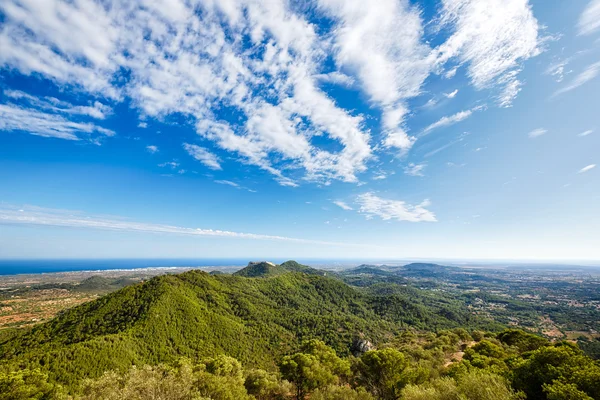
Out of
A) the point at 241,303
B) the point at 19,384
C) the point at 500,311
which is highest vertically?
the point at 19,384

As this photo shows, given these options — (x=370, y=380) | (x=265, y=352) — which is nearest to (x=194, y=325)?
(x=265, y=352)

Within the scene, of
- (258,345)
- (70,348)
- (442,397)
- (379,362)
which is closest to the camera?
(442,397)

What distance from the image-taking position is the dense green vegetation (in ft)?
68.8

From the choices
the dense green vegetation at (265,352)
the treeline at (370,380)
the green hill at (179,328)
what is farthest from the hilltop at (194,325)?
the treeline at (370,380)

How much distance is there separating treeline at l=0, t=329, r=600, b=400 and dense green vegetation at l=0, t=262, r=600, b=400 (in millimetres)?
130

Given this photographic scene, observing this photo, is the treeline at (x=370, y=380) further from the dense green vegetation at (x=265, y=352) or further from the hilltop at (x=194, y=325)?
the hilltop at (x=194, y=325)

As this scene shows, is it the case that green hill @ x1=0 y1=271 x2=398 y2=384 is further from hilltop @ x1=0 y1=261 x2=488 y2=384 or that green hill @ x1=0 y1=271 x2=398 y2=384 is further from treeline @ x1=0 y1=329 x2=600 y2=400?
treeline @ x1=0 y1=329 x2=600 y2=400

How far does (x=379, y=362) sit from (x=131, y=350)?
6566 cm

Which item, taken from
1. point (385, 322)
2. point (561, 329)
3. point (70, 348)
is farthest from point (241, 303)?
point (561, 329)

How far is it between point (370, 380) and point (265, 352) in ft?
233

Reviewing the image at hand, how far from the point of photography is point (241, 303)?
409 ft

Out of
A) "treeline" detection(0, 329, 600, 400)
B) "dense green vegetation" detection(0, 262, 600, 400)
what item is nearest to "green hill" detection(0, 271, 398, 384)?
"dense green vegetation" detection(0, 262, 600, 400)

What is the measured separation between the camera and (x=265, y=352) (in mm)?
95188

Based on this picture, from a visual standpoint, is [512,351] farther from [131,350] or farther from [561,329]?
[561,329]
